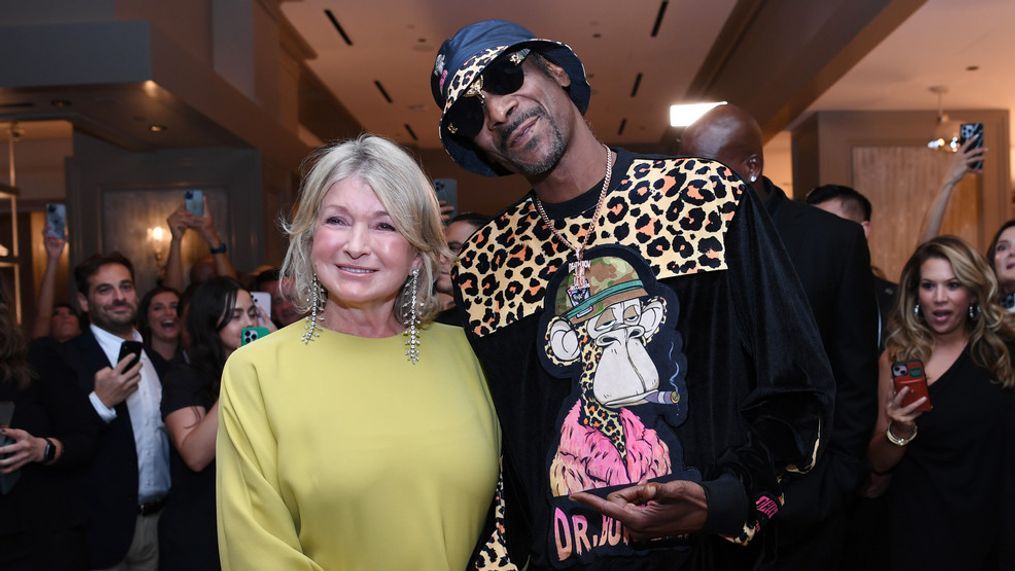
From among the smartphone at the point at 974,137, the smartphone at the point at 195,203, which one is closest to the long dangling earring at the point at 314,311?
the smartphone at the point at 974,137

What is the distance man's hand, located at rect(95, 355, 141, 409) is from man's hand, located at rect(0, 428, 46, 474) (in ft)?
1.23

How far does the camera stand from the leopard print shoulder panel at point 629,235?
1.71 m

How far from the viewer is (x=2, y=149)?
1311 centimetres

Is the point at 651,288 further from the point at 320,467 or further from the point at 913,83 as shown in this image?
the point at 913,83

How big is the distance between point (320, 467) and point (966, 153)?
491 centimetres

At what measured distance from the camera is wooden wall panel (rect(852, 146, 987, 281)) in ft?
33.3

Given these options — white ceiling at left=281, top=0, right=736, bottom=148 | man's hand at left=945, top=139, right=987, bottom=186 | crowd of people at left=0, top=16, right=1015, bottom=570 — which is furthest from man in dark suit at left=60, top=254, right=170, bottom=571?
white ceiling at left=281, top=0, right=736, bottom=148

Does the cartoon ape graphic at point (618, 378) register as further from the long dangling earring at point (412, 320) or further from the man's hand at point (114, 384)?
the man's hand at point (114, 384)

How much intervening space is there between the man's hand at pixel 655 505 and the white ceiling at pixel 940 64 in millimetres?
5989

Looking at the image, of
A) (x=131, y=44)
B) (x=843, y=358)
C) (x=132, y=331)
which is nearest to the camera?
(x=843, y=358)

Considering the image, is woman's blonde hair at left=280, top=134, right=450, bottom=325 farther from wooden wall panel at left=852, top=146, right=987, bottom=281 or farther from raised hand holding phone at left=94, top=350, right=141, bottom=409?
wooden wall panel at left=852, top=146, right=987, bottom=281

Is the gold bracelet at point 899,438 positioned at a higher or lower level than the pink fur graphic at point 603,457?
lower

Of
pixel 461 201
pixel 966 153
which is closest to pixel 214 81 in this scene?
pixel 966 153

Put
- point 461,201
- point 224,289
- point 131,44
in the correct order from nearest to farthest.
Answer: point 224,289
point 131,44
point 461,201
